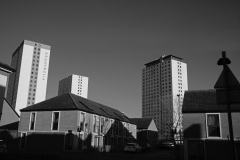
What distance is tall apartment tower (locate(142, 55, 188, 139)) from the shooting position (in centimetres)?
14800

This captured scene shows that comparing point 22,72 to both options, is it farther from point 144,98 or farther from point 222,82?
point 222,82

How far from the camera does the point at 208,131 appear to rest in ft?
77.6

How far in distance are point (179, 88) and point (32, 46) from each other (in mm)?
90509

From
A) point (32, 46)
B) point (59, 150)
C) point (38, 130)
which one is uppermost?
point (32, 46)

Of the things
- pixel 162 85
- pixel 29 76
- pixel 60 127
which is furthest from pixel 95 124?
pixel 162 85

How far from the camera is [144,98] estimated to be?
166 m

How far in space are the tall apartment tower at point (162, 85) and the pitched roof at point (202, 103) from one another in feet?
382

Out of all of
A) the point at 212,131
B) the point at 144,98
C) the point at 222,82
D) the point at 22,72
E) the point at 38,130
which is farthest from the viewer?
the point at 144,98

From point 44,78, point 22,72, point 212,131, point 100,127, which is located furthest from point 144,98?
point 212,131

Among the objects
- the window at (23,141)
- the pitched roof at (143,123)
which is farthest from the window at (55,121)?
the pitched roof at (143,123)

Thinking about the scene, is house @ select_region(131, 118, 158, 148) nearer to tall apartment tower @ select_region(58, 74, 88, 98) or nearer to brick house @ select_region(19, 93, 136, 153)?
brick house @ select_region(19, 93, 136, 153)

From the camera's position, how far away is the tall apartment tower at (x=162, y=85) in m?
148

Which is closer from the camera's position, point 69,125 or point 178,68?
point 69,125

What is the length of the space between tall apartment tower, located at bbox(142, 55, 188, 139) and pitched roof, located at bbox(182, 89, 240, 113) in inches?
4581
